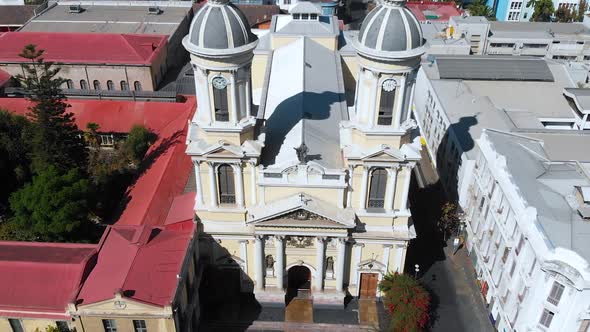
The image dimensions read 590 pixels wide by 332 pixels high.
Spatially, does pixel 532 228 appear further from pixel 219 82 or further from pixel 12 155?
pixel 12 155

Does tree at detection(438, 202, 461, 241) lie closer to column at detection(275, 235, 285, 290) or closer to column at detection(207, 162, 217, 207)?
column at detection(275, 235, 285, 290)

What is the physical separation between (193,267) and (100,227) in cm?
1146

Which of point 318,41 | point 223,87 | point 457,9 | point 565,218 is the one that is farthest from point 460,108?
point 457,9

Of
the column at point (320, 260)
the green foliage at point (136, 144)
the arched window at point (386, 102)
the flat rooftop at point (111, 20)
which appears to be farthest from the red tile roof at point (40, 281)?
the flat rooftop at point (111, 20)

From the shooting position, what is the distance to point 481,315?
45.7 meters

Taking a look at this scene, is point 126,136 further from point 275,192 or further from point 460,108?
point 460,108

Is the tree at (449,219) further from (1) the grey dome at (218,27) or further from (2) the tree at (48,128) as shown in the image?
(2) the tree at (48,128)

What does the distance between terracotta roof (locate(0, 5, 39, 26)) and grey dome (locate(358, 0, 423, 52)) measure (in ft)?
254

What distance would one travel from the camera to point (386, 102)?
125 feet

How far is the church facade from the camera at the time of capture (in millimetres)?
35944

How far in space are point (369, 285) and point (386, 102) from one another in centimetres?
1706

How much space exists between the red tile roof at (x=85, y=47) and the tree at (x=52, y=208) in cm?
3035

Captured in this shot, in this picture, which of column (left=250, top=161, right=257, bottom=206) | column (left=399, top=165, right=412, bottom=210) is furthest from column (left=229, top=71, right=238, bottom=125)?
column (left=399, top=165, right=412, bottom=210)

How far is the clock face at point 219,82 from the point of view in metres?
37.3
